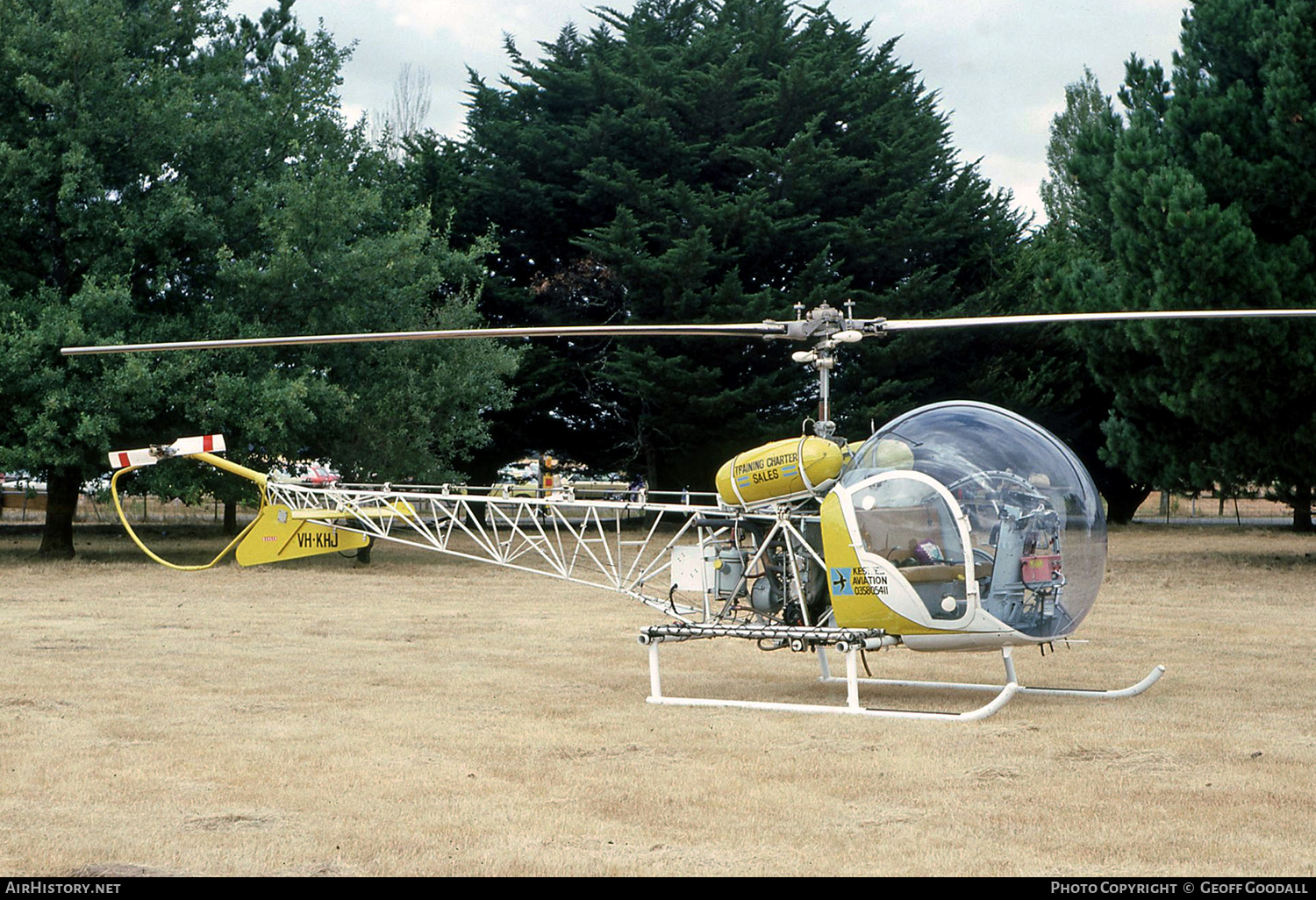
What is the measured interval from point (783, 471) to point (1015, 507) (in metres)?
1.48

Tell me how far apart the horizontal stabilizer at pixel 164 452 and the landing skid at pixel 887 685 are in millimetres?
5980

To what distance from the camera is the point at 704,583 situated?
28.7 feet

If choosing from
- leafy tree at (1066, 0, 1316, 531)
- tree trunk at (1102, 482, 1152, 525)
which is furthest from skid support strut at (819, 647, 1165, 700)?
tree trunk at (1102, 482, 1152, 525)

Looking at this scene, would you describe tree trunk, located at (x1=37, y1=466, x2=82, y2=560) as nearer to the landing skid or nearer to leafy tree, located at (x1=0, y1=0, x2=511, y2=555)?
leafy tree, located at (x1=0, y1=0, x2=511, y2=555)

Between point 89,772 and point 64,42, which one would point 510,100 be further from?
point 89,772

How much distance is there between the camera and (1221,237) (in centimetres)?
1772

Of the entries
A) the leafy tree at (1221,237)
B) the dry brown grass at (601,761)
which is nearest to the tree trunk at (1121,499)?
the leafy tree at (1221,237)

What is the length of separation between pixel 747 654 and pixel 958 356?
64.2 ft

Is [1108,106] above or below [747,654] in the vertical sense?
above

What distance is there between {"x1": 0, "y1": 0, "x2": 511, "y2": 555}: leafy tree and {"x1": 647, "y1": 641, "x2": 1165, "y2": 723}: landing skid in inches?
480

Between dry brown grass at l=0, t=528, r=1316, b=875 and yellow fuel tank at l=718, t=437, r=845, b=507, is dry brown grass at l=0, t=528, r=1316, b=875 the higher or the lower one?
the lower one

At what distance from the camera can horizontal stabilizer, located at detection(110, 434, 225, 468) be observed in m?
12.6

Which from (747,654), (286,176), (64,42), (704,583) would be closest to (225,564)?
(286,176)

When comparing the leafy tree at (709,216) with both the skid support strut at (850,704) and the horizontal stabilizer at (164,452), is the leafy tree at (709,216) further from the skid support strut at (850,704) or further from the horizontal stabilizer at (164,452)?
the skid support strut at (850,704)
